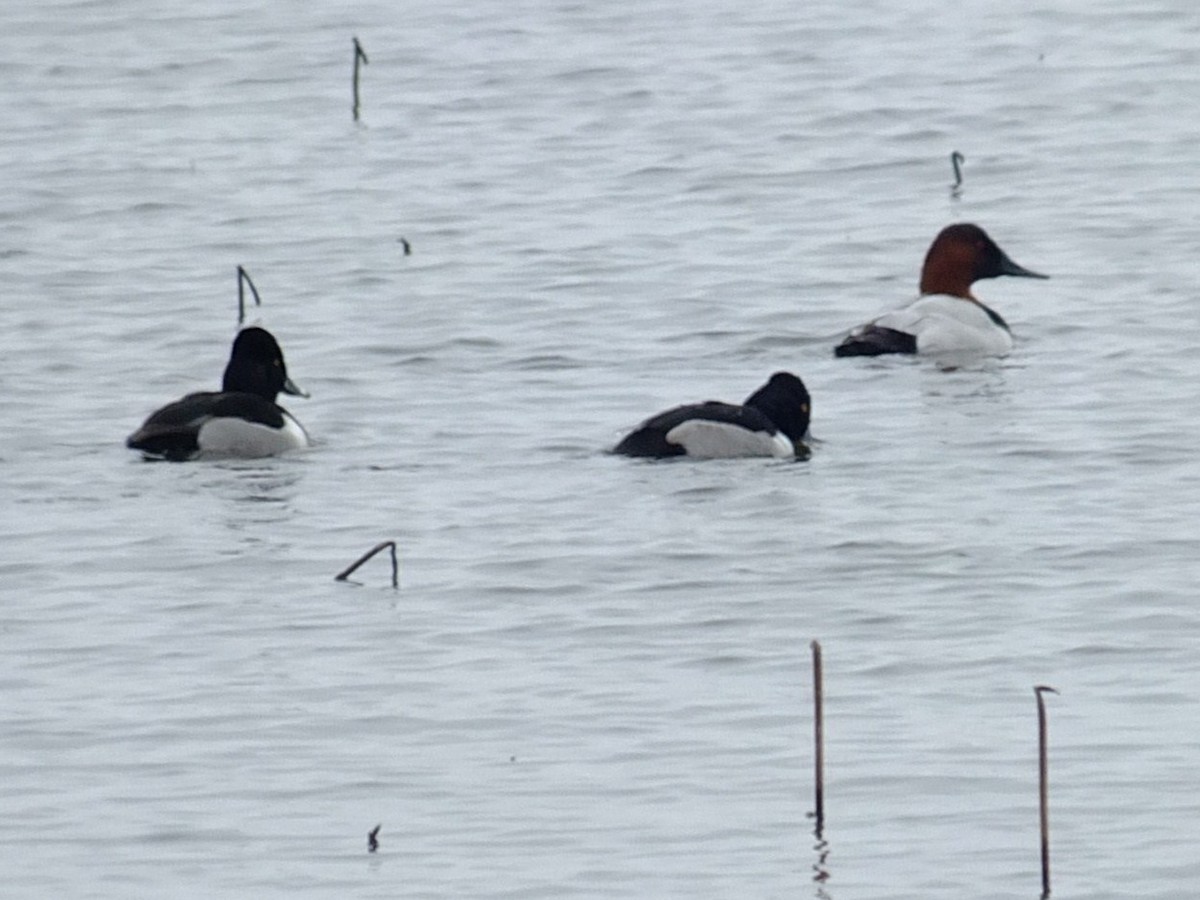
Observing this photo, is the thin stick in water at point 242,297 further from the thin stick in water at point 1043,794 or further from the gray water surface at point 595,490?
the thin stick in water at point 1043,794

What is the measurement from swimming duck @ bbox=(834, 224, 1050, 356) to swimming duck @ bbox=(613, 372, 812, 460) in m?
2.45

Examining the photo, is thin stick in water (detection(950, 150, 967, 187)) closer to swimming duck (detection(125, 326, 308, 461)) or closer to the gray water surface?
the gray water surface

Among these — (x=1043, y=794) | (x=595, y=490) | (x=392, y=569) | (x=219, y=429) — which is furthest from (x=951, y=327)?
(x=1043, y=794)

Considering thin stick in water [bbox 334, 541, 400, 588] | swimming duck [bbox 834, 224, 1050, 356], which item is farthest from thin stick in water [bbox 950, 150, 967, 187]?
thin stick in water [bbox 334, 541, 400, 588]

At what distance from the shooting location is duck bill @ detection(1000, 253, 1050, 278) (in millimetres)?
18359

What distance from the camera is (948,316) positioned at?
17.1 metres

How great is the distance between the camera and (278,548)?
40.2 ft

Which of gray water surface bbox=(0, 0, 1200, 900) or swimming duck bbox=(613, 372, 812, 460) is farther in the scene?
swimming duck bbox=(613, 372, 812, 460)

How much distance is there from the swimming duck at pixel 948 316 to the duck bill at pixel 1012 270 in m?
0.02

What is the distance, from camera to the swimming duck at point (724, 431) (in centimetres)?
1375

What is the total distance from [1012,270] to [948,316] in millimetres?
1447

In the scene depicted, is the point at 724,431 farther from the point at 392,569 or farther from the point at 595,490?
the point at 392,569

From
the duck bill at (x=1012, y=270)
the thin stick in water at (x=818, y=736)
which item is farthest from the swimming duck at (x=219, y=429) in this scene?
the thin stick in water at (x=818, y=736)

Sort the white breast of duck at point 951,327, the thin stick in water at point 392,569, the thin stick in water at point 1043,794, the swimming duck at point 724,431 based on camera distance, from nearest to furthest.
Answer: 1. the thin stick in water at point 1043,794
2. the thin stick in water at point 392,569
3. the swimming duck at point 724,431
4. the white breast of duck at point 951,327
